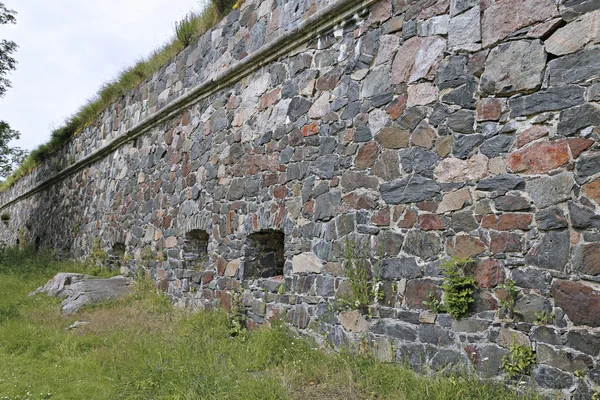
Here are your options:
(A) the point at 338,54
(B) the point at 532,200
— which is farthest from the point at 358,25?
(B) the point at 532,200

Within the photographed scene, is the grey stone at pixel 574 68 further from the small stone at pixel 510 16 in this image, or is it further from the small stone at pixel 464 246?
the small stone at pixel 464 246

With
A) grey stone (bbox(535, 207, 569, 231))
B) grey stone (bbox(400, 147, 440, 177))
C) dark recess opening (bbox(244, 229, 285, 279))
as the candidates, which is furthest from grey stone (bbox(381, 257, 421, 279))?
dark recess opening (bbox(244, 229, 285, 279))

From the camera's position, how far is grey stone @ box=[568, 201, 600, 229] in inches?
122

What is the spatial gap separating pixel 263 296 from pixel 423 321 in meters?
2.20

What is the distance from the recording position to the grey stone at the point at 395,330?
3977mm

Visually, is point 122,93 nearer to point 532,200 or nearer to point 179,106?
point 179,106

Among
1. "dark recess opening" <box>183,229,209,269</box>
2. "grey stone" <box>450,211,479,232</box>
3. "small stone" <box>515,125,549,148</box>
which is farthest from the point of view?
"dark recess opening" <box>183,229,209,269</box>

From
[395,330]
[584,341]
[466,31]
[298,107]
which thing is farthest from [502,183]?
[298,107]

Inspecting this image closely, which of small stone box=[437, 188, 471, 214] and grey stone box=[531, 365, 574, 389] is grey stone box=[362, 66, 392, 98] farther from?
grey stone box=[531, 365, 574, 389]

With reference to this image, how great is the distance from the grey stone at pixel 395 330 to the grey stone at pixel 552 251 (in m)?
1.13

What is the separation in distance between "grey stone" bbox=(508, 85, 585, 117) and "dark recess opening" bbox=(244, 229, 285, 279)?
3214mm

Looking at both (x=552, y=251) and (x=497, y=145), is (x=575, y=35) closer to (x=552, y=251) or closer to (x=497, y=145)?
(x=497, y=145)

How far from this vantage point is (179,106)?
777 cm

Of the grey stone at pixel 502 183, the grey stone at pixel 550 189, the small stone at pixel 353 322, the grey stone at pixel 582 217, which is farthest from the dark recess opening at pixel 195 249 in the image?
the grey stone at pixel 582 217
